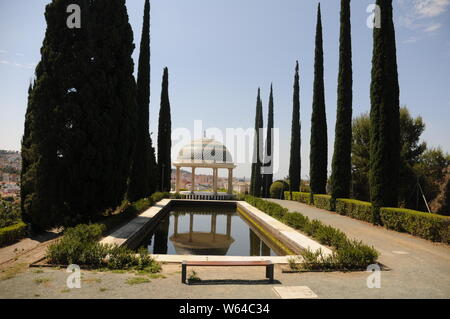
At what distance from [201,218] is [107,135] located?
30.1ft

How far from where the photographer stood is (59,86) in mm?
11875

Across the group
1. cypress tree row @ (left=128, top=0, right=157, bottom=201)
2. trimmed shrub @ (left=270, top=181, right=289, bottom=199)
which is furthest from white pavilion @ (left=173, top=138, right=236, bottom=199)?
cypress tree row @ (left=128, top=0, right=157, bottom=201)

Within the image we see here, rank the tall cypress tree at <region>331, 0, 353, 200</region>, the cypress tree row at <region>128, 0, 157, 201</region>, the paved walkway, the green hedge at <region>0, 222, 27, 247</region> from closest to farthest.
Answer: the paved walkway < the green hedge at <region>0, 222, 27, 247</region> < the tall cypress tree at <region>331, 0, 353, 200</region> < the cypress tree row at <region>128, 0, 157, 201</region>

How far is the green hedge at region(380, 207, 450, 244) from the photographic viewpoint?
34.0 feet

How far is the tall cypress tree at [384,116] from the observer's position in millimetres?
14375

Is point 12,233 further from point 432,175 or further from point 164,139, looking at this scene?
point 432,175

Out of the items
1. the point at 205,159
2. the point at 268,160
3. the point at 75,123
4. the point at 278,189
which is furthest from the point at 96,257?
the point at 268,160

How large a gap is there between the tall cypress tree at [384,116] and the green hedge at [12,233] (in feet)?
45.6

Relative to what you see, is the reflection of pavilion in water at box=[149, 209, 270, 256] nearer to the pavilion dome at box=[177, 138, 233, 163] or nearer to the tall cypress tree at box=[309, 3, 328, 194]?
the tall cypress tree at box=[309, 3, 328, 194]

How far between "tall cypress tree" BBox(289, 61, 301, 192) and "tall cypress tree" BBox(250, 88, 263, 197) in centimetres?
466

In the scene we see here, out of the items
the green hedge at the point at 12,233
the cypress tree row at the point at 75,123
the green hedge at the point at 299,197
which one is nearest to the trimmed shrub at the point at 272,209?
the green hedge at the point at 299,197

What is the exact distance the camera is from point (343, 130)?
20.2 metres

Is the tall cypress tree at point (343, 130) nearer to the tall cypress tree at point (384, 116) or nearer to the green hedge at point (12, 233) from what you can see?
the tall cypress tree at point (384, 116)
